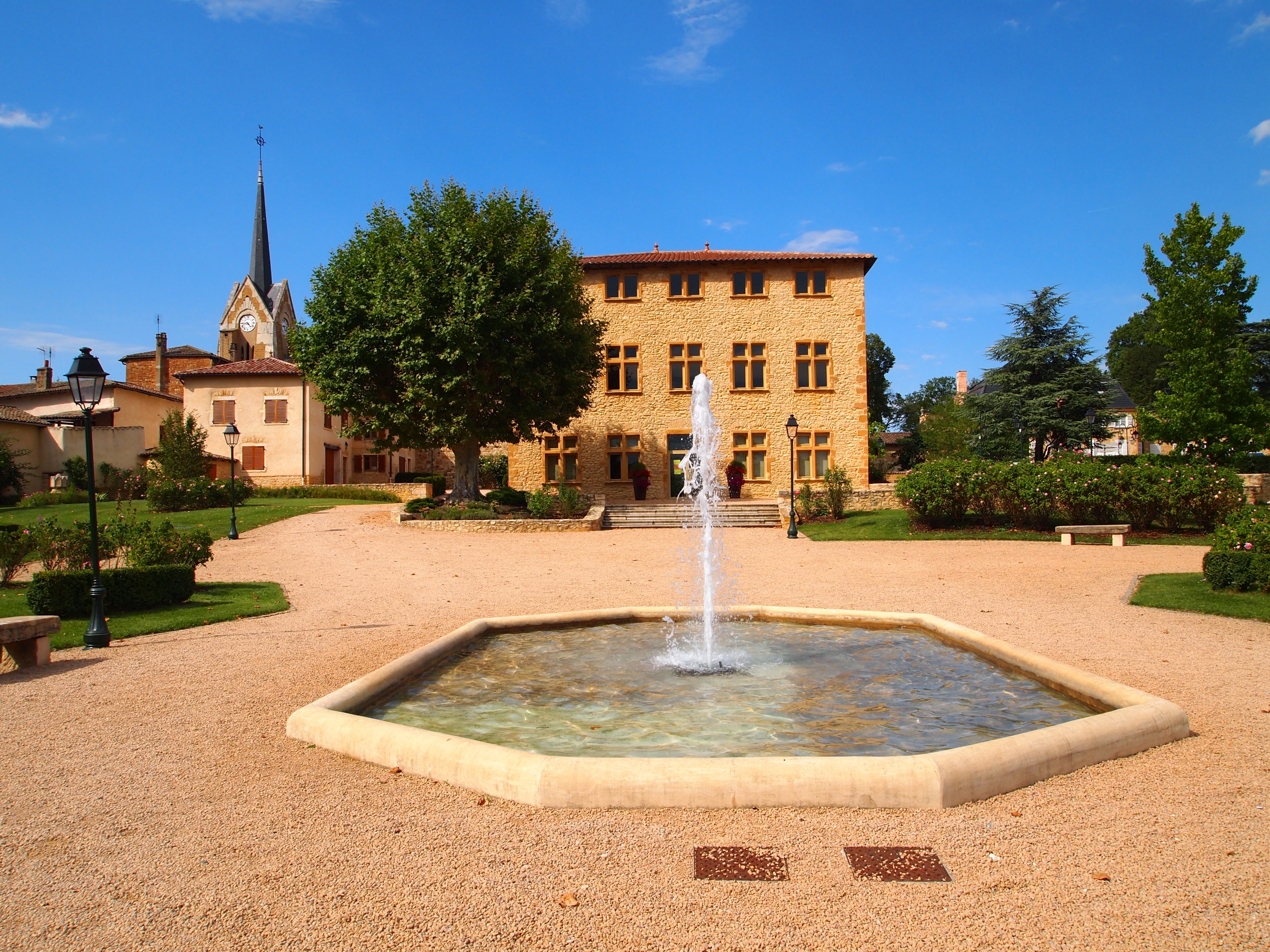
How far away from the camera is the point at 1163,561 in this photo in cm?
1512

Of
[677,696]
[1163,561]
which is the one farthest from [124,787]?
[1163,561]

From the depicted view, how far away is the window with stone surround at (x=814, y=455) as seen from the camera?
107 ft

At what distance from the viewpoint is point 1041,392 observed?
3628cm

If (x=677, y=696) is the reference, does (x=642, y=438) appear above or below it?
above

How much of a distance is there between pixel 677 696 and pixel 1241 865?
3697mm

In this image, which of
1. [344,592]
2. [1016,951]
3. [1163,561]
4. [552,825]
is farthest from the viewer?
[1163,561]

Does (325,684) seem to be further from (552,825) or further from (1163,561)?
(1163,561)

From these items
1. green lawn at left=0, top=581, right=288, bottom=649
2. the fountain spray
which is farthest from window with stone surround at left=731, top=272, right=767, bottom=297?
green lawn at left=0, top=581, right=288, bottom=649

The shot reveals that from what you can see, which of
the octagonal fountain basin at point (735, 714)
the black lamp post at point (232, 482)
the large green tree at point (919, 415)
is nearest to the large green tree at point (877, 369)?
the large green tree at point (919, 415)

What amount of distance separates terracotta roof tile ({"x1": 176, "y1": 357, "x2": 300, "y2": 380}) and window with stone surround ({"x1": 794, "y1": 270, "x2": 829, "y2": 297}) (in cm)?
2612

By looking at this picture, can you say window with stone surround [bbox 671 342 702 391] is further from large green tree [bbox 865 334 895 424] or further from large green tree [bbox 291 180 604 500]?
large green tree [bbox 865 334 895 424]

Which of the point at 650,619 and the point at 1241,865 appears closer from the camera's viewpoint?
the point at 1241,865

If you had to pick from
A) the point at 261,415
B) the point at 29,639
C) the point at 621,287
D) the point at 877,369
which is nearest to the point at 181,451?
the point at 261,415

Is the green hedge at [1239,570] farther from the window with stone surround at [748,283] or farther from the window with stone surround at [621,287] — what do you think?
the window with stone surround at [621,287]
